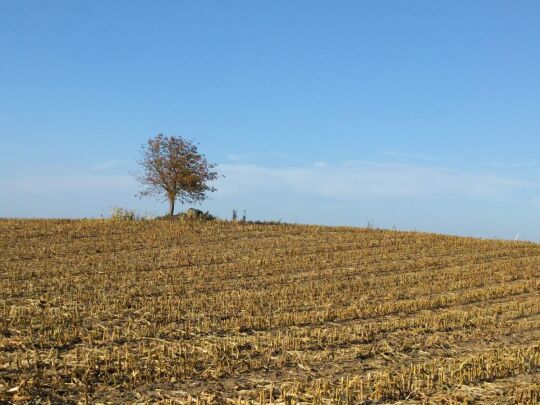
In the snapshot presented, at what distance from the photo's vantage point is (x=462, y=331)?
14.3 m

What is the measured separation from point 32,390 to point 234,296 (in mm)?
9082

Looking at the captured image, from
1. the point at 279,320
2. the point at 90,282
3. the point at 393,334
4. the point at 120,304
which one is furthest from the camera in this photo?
the point at 90,282

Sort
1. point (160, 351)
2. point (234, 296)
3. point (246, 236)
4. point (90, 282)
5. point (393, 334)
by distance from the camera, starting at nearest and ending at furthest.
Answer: point (160, 351) → point (393, 334) → point (234, 296) → point (90, 282) → point (246, 236)

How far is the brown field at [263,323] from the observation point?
9492 millimetres

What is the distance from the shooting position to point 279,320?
14.6 m

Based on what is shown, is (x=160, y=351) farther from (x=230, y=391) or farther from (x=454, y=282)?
(x=454, y=282)

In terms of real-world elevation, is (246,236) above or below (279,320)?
above

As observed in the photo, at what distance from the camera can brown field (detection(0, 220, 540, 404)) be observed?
31.1ft

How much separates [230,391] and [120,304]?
307 inches

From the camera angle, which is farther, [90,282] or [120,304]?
[90,282]

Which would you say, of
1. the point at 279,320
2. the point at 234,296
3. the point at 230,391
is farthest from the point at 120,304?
the point at 230,391

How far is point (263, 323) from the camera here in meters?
14.3

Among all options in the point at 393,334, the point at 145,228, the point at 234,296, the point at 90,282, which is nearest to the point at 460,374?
the point at 393,334

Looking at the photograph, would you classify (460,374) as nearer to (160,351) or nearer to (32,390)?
(160,351)
